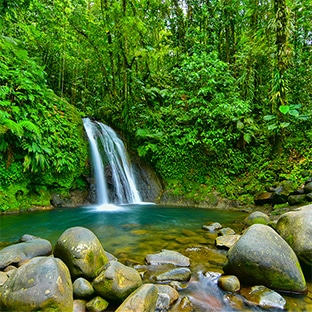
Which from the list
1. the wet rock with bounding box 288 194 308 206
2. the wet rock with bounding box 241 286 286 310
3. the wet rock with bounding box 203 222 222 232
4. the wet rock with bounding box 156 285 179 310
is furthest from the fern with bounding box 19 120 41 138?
the wet rock with bounding box 288 194 308 206

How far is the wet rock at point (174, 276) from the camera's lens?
312 centimetres

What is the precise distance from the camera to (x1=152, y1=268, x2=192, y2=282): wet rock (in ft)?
10.2

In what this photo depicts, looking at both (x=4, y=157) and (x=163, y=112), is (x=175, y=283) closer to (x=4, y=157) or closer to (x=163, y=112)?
(x=4, y=157)

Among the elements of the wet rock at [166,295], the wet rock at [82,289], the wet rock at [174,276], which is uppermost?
the wet rock at [82,289]

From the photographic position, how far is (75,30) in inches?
448

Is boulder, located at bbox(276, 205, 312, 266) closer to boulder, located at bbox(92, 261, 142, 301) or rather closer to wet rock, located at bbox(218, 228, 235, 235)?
wet rock, located at bbox(218, 228, 235, 235)

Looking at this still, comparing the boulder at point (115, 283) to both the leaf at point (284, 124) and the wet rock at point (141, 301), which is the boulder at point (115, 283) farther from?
the leaf at point (284, 124)

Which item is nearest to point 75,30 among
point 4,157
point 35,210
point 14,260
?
point 4,157

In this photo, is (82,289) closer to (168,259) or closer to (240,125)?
(168,259)

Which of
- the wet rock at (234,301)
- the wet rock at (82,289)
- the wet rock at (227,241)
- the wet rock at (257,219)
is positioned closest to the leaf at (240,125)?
the wet rock at (257,219)

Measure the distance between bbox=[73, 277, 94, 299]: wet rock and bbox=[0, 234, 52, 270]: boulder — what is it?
1086 mm

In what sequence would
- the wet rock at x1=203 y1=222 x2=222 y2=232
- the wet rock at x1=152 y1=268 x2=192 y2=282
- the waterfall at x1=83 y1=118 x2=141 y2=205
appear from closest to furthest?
the wet rock at x1=152 y1=268 x2=192 y2=282
the wet rock at x1=203 y1=222 x2=222 y2=232
the waterfall at x1=83 y1=118 x2=141 y2=205

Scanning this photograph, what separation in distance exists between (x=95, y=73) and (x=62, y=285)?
1401cm

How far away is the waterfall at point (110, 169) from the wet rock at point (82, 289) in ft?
20.3
